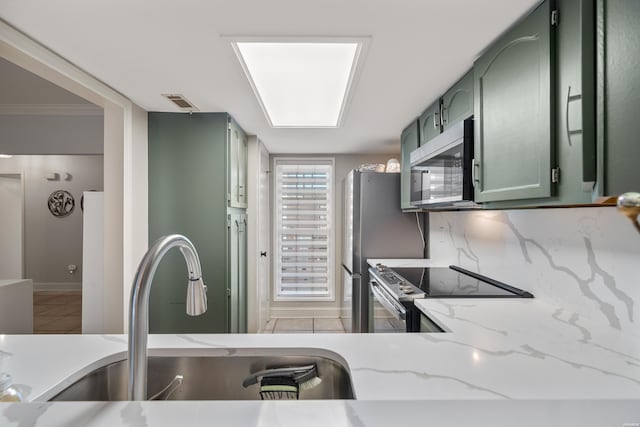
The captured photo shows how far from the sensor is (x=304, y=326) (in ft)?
12.8

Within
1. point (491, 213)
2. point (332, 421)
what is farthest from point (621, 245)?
point (332, 421)

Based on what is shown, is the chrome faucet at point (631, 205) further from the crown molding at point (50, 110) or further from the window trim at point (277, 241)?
the crown molding at point (50, 110)

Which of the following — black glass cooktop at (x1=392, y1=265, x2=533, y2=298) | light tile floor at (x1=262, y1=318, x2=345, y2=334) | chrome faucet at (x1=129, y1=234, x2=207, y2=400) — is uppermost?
chrome faucet at (x1=129, y1=234, x2=207, y2=400)

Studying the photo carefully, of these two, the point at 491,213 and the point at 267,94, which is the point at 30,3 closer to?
the point at 267,94

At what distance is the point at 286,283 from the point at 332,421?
3.72 meters

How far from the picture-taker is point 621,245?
1.20 m

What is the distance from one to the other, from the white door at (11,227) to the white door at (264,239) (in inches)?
175

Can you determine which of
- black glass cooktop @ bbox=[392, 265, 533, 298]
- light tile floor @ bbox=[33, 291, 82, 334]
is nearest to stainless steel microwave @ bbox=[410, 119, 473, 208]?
black glass cooktop @ bbox=[392, 265, 533, 298]

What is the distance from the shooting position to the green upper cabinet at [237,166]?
103 inches

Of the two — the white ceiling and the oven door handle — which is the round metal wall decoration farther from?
the oven door handle

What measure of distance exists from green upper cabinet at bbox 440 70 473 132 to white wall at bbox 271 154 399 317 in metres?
2.16

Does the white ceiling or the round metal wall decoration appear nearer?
the white ceiling

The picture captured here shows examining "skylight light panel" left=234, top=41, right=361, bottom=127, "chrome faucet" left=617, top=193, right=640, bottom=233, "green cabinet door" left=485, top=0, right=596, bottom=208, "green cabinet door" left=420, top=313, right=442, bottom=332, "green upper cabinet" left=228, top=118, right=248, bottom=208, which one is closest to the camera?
"chrome faucet" left=617, top=193, right=640, bottom=233

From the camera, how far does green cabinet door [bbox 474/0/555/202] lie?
1.14 m
